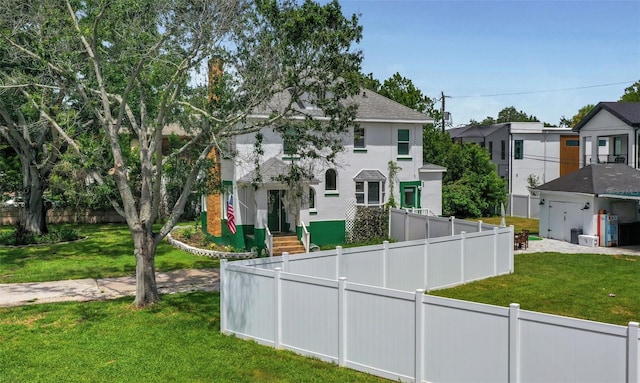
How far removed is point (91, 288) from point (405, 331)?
460 inches

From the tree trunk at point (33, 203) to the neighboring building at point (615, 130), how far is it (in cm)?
3203

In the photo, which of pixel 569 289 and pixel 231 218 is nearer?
pixel 569 289

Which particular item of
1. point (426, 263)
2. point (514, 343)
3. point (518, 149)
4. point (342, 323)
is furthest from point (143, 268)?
point (518, 149)

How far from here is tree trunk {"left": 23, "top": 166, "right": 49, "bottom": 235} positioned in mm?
28594

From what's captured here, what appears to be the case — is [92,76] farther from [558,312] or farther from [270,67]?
[558,312]

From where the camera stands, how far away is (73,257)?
2353cm

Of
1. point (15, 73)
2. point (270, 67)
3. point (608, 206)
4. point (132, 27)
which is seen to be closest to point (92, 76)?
point (15, 73)

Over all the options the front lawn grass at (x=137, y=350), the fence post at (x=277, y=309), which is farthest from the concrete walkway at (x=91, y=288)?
the fence post at (x=277, y=309)

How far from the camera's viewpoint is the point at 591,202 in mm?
26766

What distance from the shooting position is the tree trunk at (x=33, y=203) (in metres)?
28.6

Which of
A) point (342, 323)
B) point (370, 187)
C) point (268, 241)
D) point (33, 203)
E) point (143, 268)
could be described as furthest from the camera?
point (33, 203)

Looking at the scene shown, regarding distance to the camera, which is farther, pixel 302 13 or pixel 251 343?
pixel 302 13

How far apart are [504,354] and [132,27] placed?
10619 mm

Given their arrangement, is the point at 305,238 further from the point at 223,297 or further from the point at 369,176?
the point at 223,297
